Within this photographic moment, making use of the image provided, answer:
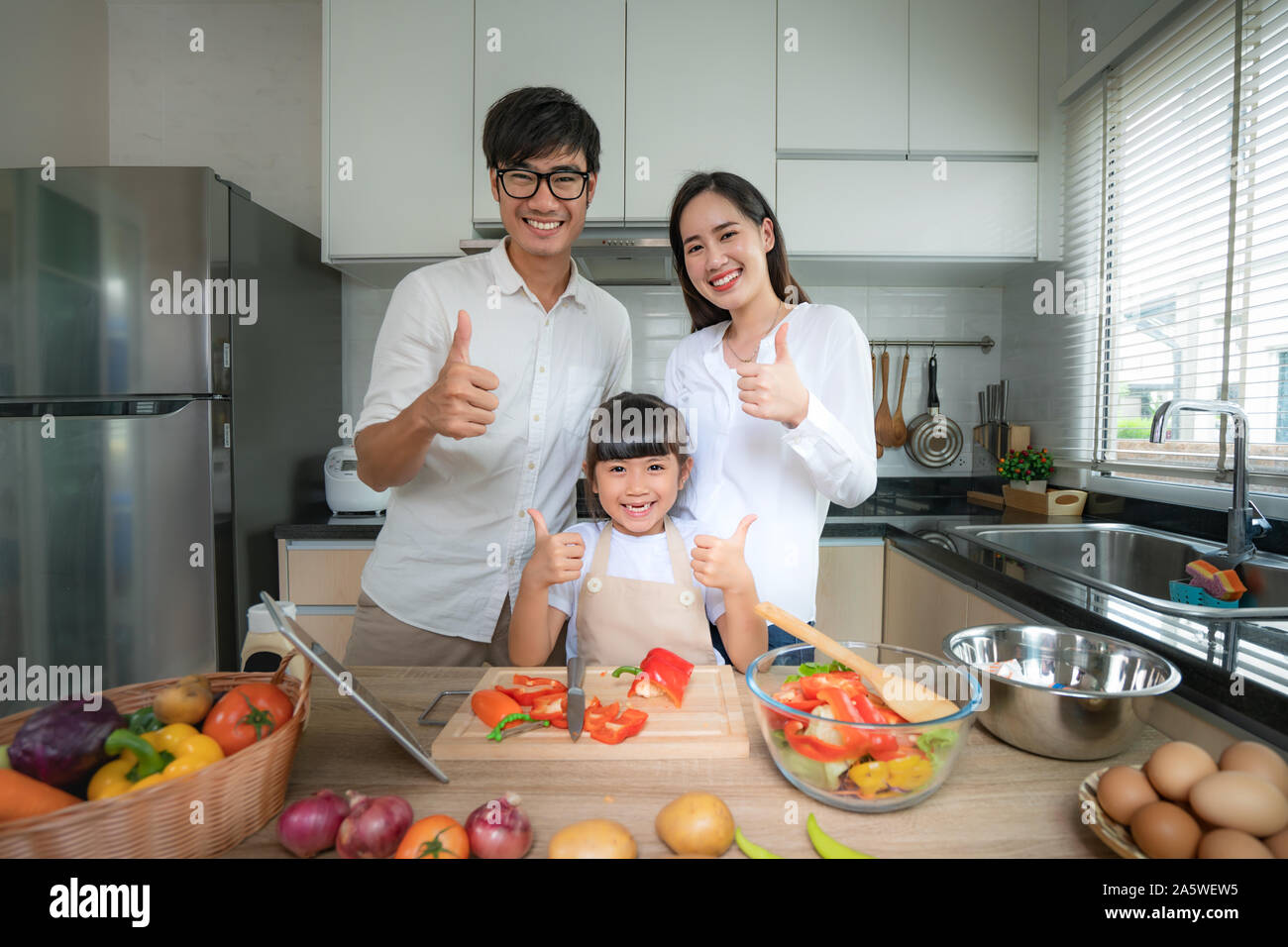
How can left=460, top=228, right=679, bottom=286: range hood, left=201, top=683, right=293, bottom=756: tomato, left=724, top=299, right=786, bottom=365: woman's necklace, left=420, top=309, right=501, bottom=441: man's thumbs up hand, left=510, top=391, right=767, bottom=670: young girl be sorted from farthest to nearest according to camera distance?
left=460, top=228, right=679, bottom=286: range hood → left=724, top=299, right=786, bottom=365: woman's necklace → left=510, top=391, right=767, bottom=670: young girl → left=420, top=309, right=501, bottom=441: man's thumbs up hand → left=201, top=683, right=293, bottom=756: tomato

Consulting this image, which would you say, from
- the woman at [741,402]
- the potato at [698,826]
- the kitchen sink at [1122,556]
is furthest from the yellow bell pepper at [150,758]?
the kitchen sink at [1122,556]

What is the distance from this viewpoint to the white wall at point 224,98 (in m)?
2.63

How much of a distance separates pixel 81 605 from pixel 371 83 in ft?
5.97

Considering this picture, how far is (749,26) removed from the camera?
7.31 ft

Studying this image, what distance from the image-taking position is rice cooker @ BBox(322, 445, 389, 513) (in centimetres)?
223

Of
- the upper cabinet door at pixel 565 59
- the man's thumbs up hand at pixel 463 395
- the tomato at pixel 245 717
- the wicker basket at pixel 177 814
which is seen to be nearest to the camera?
the wicker basket at pixel 177 814

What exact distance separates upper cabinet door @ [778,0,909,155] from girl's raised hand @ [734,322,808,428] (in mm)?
1521

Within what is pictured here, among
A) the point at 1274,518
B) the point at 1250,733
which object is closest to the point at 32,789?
the point at 1250,733

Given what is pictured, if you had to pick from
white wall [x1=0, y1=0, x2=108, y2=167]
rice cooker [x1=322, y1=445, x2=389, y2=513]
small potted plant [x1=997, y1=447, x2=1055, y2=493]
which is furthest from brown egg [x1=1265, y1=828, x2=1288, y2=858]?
white wall [x1=0, y1=0, x2=108, y2=167]

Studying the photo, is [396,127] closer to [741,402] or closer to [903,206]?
[903,206]

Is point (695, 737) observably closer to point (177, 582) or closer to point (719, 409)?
point (719, 409)

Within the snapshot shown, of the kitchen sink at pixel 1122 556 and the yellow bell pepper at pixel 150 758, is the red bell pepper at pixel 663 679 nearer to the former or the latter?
the yellow bell pepper at pixel 150 758

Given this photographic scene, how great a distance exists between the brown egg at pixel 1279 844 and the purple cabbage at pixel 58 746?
2.81 ft

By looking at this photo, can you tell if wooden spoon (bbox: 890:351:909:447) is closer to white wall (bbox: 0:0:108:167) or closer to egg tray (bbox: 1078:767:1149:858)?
egg tray (bbox: 1078:767:1149:858)
